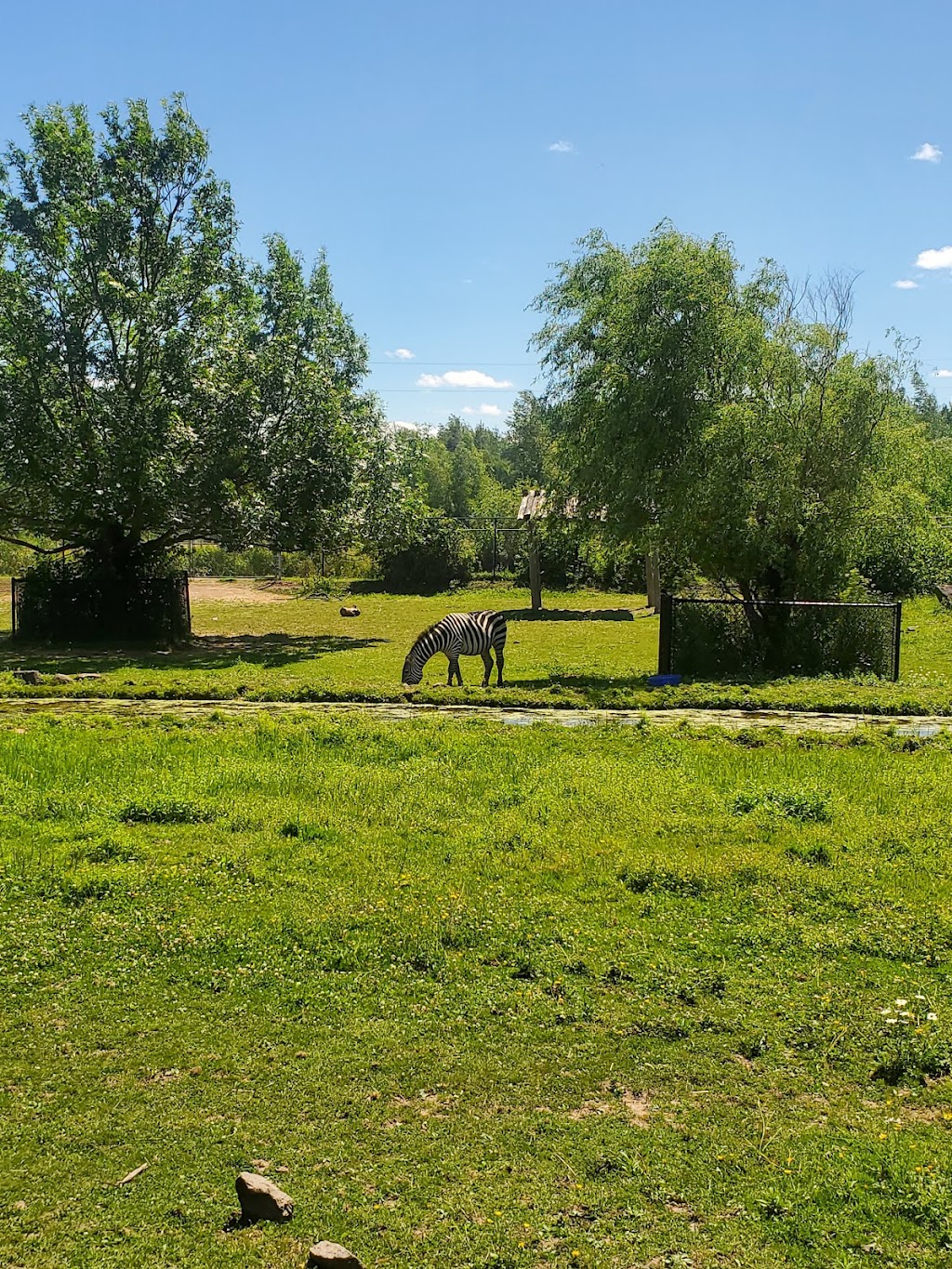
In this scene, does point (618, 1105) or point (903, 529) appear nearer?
point (618, 1105)

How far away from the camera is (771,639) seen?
57.9 feet

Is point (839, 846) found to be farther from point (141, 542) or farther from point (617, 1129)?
point (141, 542)

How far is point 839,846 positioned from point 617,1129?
3.97m

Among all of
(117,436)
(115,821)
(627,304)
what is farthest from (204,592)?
(115,821)

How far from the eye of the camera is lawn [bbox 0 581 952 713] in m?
14.9

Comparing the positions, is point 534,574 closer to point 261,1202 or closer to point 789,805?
point 789,805

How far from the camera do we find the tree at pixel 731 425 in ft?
57.3

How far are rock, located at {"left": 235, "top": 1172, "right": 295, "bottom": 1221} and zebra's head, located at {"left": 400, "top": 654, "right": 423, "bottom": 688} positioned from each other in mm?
13230

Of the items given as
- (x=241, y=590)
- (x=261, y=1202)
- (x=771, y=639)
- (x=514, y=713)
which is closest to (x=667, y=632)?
(x=771, y=639)

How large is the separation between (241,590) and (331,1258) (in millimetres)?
41332

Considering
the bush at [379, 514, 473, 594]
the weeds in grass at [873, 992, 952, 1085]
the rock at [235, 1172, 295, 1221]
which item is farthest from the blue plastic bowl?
the bush at [379, 514, 473, 594]

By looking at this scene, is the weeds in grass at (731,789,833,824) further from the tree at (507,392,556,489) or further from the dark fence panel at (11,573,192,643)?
the tree at (507,392,556,489)

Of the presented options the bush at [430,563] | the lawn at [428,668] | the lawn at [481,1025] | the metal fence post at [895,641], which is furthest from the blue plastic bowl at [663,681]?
the bush at [430,563]

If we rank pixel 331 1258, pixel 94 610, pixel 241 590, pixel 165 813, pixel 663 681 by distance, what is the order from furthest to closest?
pixel 241 590 < pixel 94 610 < pixel 663 681 < pixel 165 813 < pixel 331 1258
